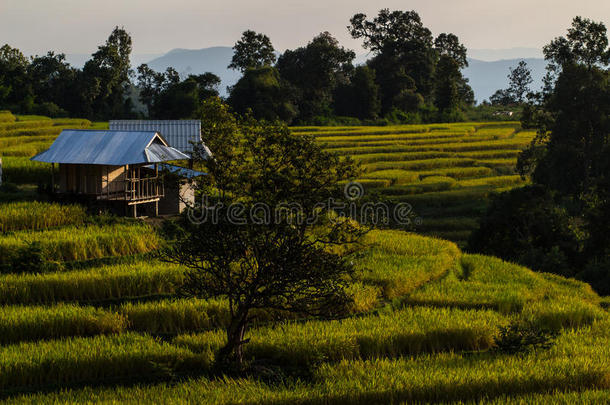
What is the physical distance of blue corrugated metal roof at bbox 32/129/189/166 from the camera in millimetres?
23219

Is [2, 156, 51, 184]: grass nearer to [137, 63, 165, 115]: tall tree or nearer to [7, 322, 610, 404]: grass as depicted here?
[7, 322, 610, 404]: grass

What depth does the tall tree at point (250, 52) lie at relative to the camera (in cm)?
7369

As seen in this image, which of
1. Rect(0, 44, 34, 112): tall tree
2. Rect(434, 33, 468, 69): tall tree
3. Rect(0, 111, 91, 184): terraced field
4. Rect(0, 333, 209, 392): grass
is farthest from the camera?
Rect(434, 33, 468, 69): tall tree

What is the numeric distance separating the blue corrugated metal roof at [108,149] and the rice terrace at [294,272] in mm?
106

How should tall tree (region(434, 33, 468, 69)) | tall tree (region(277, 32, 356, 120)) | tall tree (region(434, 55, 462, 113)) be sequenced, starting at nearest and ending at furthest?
tall tree (region(277, 32, 356, 120)), tall tree (region(434, 55, 462, 113)), tall tree (region(434, 33, 468, 69))

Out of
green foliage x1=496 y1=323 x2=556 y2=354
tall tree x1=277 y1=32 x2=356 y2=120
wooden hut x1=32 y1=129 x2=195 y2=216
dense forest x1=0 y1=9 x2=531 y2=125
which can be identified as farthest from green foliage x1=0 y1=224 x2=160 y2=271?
tall tree x1=277 y1=32 x2=356 y2=120

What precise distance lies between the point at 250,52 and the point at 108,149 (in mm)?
53005

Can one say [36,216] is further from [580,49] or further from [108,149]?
[580,49]

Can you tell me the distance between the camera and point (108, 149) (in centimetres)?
2377

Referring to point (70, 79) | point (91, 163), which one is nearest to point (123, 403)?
point (91, 163)

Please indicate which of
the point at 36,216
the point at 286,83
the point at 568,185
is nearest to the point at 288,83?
the point at 286,83

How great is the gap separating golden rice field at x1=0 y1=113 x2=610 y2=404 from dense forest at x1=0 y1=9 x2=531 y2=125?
91.6 ft

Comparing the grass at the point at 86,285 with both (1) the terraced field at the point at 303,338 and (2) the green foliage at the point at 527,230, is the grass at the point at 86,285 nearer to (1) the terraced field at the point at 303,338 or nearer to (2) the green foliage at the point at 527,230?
(1) the terraced field at the point at 303,338

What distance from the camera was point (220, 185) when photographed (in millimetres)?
11508
